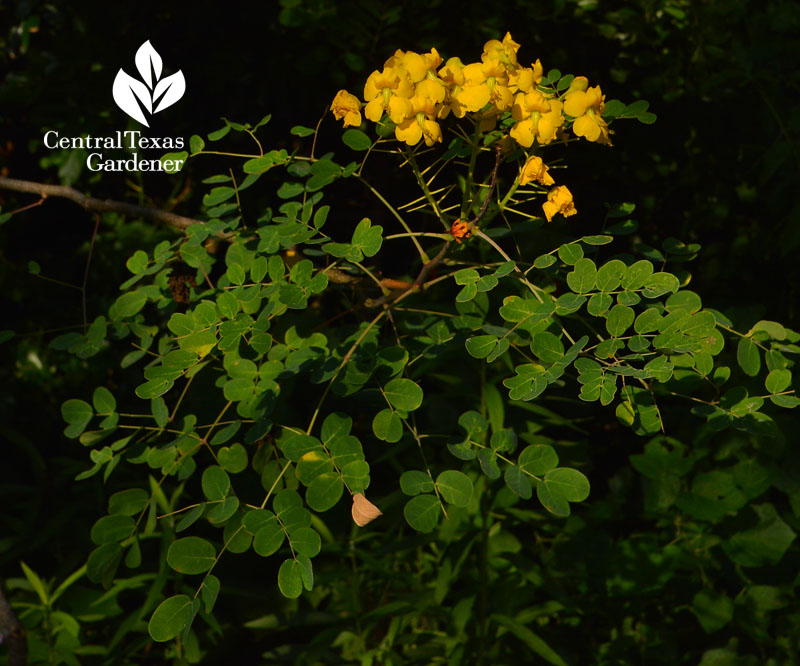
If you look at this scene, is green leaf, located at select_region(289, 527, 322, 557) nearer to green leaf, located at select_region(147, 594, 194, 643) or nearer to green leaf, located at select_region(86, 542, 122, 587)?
green leaf, located at select_region(147, 594, 194, 643)

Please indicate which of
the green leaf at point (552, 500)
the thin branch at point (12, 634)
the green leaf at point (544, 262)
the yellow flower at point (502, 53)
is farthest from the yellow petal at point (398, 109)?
the thin branch at point (12, 634)

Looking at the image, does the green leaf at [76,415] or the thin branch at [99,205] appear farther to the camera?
the thin branch at [99,205]

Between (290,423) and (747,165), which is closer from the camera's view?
(290,423)

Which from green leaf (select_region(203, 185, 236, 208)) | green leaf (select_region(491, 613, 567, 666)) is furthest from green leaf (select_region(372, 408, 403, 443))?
green leaf (select_region(491, 613, 567, 666))

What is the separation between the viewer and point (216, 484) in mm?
887

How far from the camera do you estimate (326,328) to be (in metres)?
1.96

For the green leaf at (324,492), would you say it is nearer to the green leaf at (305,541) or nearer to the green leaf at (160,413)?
the green leaf at (305,541)

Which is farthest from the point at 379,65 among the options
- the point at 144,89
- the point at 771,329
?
the point at 771,329

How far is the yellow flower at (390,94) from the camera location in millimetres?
827

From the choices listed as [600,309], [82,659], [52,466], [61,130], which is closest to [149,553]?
[82,659]

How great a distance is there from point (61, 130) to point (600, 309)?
1620 mm

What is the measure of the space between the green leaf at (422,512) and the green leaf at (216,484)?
211mm

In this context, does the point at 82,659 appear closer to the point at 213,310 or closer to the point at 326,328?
the point at 326,328

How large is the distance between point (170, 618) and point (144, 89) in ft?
4.43
